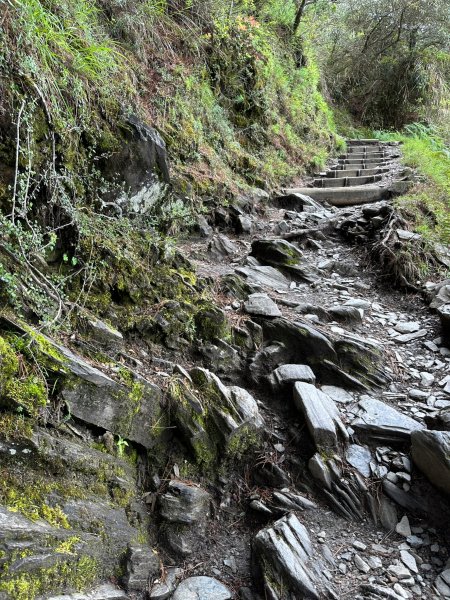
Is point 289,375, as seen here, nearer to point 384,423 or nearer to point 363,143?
point 384,423

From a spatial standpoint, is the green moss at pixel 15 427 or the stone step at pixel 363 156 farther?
the stone step at pixel 363 156

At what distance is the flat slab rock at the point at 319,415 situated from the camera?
123 inches

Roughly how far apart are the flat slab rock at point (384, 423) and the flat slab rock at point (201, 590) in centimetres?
149

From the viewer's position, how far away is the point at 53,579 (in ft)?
6.52

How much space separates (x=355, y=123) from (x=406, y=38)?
14.1 ft

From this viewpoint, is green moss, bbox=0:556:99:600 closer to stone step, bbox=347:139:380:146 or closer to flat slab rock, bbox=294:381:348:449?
flat slab rock, bbox=294:381:348:449

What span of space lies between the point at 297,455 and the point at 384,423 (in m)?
0.74

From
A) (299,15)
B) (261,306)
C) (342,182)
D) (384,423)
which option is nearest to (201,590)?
(384,423)

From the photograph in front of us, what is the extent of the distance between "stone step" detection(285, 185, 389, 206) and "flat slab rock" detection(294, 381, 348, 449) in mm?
5872

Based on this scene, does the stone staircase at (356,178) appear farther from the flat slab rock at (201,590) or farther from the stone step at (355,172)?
the flat slab rock at (201,590)

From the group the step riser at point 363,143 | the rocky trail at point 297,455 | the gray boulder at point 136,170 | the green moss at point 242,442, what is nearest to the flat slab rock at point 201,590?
the rocky trail at point 297,455

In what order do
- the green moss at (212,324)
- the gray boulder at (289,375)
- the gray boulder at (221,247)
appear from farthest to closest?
the gray boulder at (221,247)
the green moss at (212,324)
the gray boulder at (289,375)

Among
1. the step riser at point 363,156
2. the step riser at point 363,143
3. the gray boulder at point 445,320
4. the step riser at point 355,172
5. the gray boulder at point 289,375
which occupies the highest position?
the step riser at point 363,143

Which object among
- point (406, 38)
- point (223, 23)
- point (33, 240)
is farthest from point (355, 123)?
point (33, 240)
